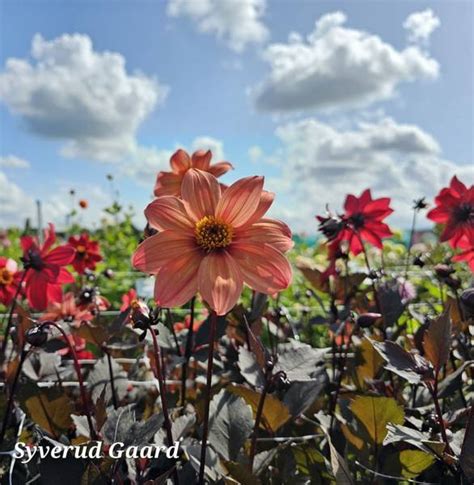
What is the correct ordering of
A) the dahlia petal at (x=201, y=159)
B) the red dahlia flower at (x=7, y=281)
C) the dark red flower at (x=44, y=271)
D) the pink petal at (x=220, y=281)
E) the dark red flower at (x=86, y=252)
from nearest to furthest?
the pink petal at (x=220, y=281)
the dahlia petal at (x=201, y=159)
the dark red flower at (x=44, y=271)
the red dahlia flower at (x=7, y=281)
the dark red flower at (x=86, y=252)

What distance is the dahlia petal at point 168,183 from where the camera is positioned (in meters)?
1.10

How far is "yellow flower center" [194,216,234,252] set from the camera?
0.73 m

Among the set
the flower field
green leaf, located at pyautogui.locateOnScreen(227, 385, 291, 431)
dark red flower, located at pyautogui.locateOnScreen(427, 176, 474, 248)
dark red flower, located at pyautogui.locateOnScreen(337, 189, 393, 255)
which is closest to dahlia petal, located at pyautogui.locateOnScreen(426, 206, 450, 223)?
dark red flower, located at pyautogui.locateOnScreen(427, 176, 474, 248)

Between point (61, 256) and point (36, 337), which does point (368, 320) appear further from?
point (61, 256)

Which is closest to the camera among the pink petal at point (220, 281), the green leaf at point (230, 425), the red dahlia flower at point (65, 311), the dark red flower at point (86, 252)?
the pink petal at point (220, 281)

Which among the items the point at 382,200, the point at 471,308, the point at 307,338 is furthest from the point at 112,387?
the point at 307,338

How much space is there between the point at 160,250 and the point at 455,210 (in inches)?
34.1

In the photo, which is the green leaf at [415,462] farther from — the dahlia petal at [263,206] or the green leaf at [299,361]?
the dahlia petal at [263,206]

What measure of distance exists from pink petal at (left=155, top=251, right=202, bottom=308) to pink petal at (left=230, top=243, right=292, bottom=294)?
0.06 metres

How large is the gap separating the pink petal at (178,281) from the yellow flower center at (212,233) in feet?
0.07

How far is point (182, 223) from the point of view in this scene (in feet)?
2.39

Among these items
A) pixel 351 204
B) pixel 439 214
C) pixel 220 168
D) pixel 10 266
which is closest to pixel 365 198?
pixel 351 204

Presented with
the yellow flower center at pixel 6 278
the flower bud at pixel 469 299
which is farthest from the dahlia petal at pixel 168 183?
the flower bud at pixel 469 299

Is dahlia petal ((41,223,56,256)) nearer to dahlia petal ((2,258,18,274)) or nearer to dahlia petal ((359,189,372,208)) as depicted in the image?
dahlia petal ((2,258,18,274))
